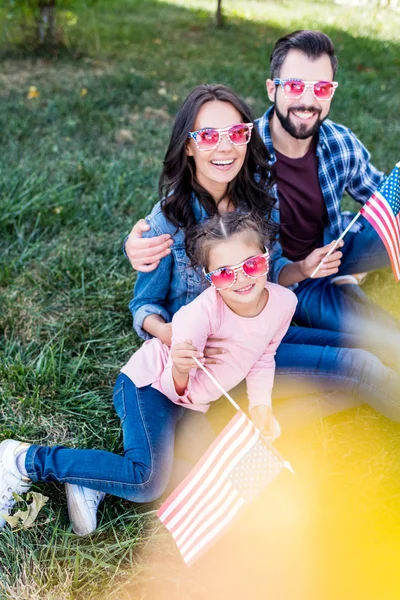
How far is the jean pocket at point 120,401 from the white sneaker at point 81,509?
32 cm

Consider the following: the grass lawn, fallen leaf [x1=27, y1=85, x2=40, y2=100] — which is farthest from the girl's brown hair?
fallen leaf [x1=27, y1=85, x2=40, y2=100]

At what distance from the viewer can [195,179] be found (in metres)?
2.48

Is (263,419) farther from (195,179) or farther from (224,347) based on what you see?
(195,179)

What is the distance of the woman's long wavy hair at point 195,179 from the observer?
234 centimetres

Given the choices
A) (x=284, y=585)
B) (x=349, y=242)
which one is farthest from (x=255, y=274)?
(x=349, y=242)

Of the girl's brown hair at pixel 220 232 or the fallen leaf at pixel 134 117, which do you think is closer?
the girl's brown hair at pixel 220 232

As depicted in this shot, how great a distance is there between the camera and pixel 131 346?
3.07 m

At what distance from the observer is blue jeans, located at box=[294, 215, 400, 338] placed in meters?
2.98

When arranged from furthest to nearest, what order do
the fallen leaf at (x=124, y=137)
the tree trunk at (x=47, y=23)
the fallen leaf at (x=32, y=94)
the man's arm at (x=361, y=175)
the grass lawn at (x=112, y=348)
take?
1. the tree trunk at (x=47, y=23)
2. the fallen leaf at (x=32, y=94)
3. the fallen leaf at (x=124, y=137)
4. the man's arm at (x=361, y=175)
5. the grass lawn at (x=112, y=348)

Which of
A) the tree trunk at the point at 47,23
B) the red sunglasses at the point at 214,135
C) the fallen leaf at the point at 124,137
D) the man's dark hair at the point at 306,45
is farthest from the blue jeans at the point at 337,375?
the tree trunk at the point at 47,23

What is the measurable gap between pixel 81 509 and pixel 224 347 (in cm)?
81

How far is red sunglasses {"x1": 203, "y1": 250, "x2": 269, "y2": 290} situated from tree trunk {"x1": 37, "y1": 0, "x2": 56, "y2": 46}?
5790 mm

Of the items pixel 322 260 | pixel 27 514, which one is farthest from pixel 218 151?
pixel 27 514

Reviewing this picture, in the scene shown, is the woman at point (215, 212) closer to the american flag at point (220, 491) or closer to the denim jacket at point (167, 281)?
the denim jacket at point (167, 281)
